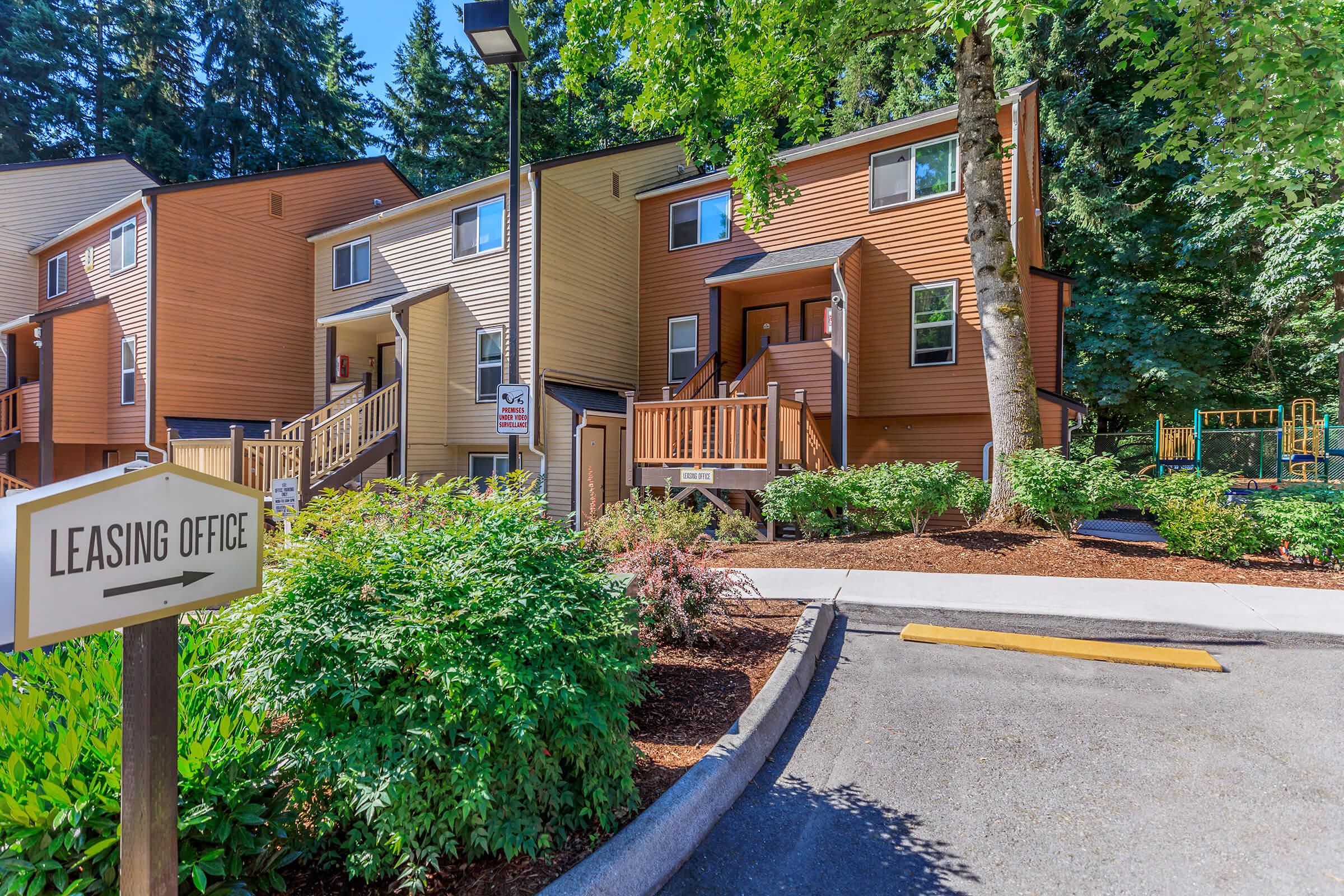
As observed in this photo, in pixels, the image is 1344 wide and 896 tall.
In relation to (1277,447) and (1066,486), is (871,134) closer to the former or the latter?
(1066,486)

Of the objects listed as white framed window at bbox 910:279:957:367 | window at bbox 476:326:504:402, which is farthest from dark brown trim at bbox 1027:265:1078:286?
window at bbox 476:326:504:402

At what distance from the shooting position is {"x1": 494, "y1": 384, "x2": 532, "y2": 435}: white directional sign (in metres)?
7.12

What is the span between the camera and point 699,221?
15.2 m

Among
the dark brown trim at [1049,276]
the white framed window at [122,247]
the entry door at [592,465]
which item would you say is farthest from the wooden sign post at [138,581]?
the white framed window at [122,247]

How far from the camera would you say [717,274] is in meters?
13.4

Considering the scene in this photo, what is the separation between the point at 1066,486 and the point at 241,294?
61.5ft

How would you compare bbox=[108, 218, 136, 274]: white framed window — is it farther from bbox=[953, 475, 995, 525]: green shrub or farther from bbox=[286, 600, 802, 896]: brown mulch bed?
bbox=[953, 475, 995, 525]: green shrub


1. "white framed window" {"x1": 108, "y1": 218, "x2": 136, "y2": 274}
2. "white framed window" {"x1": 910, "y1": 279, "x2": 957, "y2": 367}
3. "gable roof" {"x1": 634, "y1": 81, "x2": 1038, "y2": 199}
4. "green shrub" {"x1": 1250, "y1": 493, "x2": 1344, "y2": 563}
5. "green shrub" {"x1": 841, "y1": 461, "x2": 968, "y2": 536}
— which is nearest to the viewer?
"green shrub" {"x1": 1250, "y1": 493, "x2": 1344, "y2": 563}

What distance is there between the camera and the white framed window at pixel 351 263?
16.5 metres

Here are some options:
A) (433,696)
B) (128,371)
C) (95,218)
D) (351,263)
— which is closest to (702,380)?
(351,263)

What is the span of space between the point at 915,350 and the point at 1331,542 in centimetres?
715

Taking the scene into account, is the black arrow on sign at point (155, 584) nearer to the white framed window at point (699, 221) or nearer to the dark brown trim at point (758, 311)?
the dark brown trim at point (758, 311)

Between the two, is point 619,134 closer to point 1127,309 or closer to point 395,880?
point 1127,309

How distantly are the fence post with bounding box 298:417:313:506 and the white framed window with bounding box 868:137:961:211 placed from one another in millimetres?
12075
